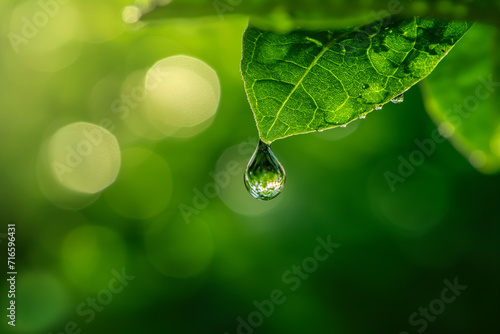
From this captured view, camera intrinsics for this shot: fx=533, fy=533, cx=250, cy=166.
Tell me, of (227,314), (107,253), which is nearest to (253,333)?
(227,314)

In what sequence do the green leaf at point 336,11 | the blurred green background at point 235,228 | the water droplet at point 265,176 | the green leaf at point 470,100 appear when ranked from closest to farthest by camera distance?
the green leaf at point 336,11, the green leaf at point 470,100, the water droplet at point 265,176, the blurred green background at point 235,228

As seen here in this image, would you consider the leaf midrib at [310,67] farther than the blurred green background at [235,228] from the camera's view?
No

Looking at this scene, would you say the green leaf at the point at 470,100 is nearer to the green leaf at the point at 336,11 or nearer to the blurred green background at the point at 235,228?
the green leaf at the point at 336,11

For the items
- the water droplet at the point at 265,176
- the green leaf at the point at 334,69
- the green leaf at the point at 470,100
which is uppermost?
the green leaf at the point at 334,69

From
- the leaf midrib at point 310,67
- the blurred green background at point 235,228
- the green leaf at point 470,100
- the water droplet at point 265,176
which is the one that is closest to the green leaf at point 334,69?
the leaf midrib at point 310,67

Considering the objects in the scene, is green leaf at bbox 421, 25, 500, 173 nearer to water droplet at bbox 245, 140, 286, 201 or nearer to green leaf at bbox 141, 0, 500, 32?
green leaf at bbox 141, 0, 500, 32
